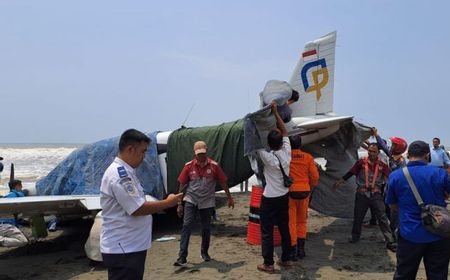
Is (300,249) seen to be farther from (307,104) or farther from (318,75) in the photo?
(318,75)

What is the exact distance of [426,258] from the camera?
379cm

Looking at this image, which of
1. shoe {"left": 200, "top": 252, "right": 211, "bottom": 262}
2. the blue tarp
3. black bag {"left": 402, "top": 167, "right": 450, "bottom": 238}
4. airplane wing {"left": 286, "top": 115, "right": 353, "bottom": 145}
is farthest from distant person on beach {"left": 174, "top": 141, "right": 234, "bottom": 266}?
black bag {"left": 402, "top": 167, "right": 450, "bottom": 238}

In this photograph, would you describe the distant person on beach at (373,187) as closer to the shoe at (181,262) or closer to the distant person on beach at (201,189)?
the distant person on beach at (201,189)

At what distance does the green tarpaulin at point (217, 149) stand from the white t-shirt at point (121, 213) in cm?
505

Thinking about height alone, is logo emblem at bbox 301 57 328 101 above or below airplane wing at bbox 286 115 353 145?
above

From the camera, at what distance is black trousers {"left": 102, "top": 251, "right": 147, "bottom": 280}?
2.86 m

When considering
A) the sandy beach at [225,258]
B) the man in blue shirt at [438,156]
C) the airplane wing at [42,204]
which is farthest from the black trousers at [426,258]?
the man in blue shirt at [438,156]

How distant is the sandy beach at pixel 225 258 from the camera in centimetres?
539

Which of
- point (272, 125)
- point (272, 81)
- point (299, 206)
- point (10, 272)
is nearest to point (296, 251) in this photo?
point (299, 206)

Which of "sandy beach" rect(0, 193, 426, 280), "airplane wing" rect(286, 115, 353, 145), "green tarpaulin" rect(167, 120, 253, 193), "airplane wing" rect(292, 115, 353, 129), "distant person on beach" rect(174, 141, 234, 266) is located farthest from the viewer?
"green tarpaulin" rect(167, 120, 253, 193)

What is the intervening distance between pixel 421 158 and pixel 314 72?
4.41 m

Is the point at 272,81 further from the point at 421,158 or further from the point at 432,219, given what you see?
the point at 432,219

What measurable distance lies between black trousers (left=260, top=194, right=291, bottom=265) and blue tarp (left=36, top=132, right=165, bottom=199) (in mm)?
3602

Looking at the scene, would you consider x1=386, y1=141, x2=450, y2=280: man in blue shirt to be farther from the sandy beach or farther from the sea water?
the sea water
